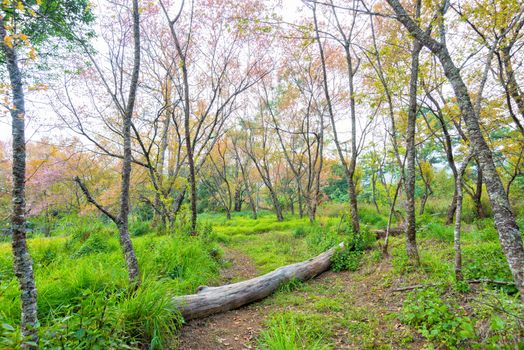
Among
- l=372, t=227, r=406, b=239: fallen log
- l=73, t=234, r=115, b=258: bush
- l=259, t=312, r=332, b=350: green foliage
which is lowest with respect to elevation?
l=259, t=312, r=332, b=350: green foliage

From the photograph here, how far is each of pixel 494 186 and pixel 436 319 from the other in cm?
159

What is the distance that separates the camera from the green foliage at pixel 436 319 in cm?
246

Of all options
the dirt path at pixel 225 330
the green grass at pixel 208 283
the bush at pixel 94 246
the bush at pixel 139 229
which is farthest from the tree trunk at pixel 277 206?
the dirt path at pixel 225 330

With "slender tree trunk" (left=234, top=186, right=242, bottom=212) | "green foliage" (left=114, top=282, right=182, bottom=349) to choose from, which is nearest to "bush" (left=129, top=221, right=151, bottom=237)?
"green foliage" (left=114, top=282, right=182, bottom=349)

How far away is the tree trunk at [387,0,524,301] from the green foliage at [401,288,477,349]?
668 millimetres

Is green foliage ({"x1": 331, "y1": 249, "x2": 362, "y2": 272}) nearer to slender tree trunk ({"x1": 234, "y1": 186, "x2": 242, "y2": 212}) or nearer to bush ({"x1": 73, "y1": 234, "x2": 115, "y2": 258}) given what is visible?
bush ({"x1": 73, "y1": 234, "x2": 115, "y2": 258})

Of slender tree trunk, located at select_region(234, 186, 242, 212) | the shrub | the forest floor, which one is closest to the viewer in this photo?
the forest floor

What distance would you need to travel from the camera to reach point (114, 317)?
225 centimetres

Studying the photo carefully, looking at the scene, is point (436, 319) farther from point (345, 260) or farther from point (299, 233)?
point (299, 233)

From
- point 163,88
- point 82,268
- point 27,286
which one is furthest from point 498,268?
point 163,88

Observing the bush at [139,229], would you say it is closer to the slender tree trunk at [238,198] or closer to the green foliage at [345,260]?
the green foliage at [345,260]

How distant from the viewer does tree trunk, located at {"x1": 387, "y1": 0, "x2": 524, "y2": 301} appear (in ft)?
7.51

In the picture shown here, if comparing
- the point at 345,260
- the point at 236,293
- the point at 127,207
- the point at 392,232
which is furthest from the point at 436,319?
the point at 392,232

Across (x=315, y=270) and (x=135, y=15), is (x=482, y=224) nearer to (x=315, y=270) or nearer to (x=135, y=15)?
(x=315, y=270)
